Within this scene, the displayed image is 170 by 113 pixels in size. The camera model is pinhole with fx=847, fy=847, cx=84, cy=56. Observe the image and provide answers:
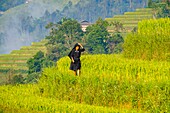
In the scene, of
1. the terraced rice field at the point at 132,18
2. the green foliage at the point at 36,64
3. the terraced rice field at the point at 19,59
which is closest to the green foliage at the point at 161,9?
the terraced rice field at the point at 132,18

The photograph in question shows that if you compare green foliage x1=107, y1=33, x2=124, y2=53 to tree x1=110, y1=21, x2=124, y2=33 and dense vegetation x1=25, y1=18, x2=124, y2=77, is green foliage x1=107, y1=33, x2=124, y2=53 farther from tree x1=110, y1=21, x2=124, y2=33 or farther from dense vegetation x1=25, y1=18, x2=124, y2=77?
tree x1=110, y1=21, x2=124, y2=33

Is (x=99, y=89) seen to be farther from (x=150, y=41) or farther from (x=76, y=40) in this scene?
(x=76, y=40)

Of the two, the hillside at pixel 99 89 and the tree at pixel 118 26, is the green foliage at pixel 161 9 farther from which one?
the hillside at pixel 99 89

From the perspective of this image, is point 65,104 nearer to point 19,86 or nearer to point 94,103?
point 94,103

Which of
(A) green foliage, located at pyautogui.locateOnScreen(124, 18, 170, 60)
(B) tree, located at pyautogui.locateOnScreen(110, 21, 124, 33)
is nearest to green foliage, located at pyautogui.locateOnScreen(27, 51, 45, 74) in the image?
(B) tree, located at pyautogui.locateOnScreen(110, 21, 124, 33)

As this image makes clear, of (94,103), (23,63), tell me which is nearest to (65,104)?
(94,103)

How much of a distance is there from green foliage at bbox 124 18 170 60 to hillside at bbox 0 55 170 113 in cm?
148

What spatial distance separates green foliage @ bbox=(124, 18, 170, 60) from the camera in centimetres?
3625

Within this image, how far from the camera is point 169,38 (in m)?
36.1

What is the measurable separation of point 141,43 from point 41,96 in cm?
509

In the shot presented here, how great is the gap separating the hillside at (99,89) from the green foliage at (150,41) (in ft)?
4.85

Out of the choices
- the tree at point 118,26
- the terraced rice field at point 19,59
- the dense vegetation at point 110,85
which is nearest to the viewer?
the dense vegetation at point 110,85

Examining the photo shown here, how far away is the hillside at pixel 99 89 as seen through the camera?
30234 mm

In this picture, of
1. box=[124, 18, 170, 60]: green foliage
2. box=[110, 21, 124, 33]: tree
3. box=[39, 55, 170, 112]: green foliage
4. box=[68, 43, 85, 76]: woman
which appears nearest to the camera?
box=[39, 55, 170, 112]: green foliage
